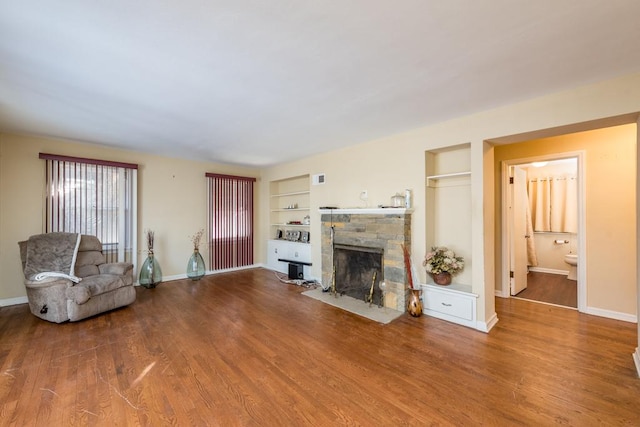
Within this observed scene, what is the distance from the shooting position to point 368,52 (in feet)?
5.93

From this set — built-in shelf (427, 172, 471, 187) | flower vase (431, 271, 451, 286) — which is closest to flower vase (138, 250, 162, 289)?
flower vase (431, 271, 451, 286)

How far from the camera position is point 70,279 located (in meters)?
3.18

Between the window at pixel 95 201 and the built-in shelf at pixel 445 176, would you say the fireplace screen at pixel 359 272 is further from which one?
the window at pixel 95 201

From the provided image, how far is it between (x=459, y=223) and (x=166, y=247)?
205 inches

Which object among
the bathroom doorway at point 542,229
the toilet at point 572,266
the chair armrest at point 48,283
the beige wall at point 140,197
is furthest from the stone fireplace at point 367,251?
the toilet at point 572,266

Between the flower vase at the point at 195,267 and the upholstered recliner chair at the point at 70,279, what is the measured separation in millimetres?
1384

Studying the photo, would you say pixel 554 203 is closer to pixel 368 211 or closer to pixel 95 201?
pixel 368 211

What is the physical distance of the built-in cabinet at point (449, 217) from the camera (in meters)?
3.15

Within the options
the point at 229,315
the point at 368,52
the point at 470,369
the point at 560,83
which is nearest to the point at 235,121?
the point at 368,52

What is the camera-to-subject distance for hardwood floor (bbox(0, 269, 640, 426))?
1686 mm

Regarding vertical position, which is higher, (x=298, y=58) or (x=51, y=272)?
(x=298, y=58)

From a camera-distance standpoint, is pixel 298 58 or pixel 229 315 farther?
pixel 229 315

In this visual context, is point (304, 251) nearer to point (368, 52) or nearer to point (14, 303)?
point (368, 52)

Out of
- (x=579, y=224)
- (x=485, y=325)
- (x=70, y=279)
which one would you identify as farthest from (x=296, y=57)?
(x=579, y=224)
